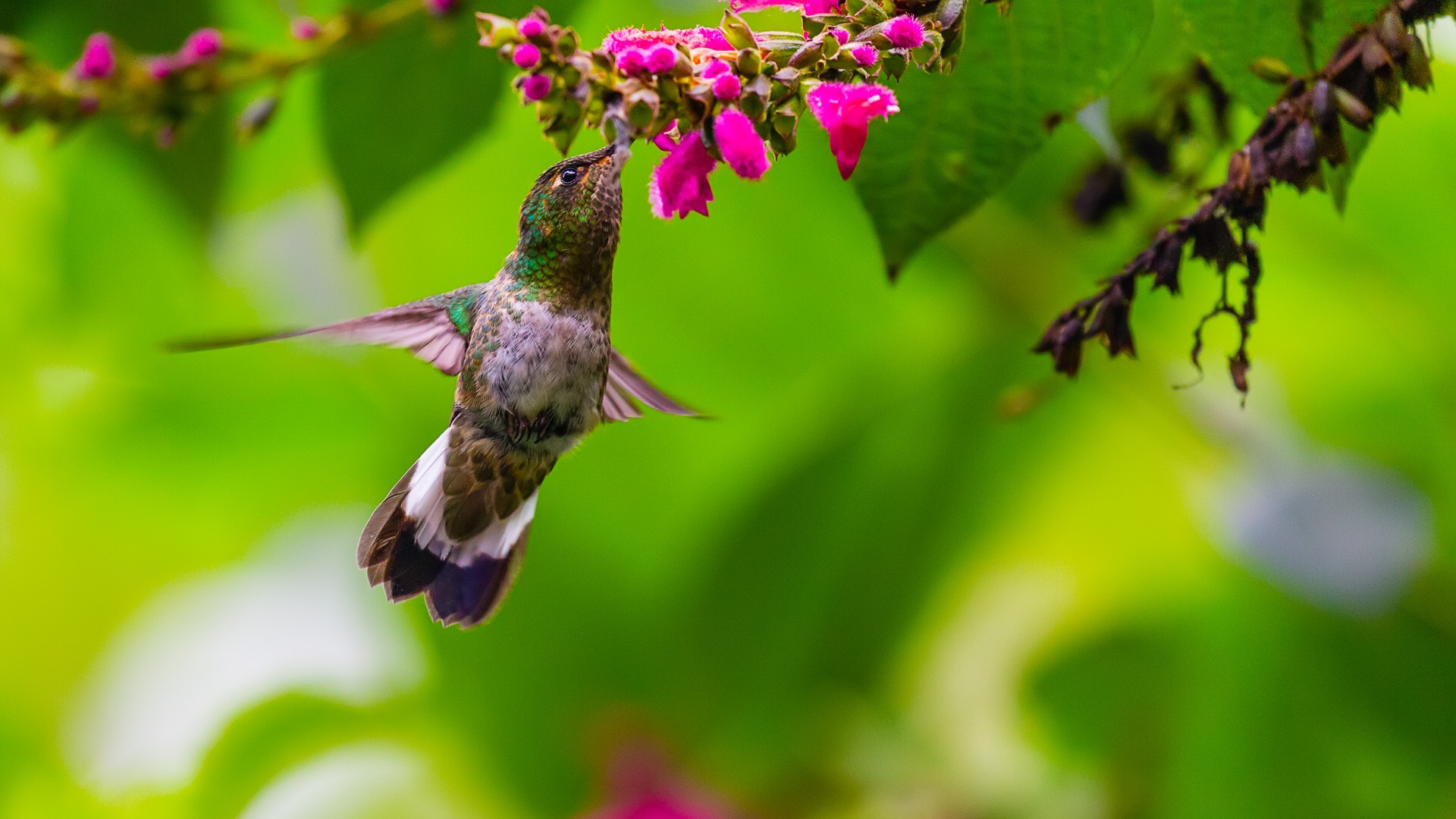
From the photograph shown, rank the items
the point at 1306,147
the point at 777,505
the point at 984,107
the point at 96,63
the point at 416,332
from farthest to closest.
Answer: the point at 777,505 → the point at 96,63 → the point at 416,332 → the point at 984,107 → the point at 1306,147

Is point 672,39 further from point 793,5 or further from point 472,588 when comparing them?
point 472,588

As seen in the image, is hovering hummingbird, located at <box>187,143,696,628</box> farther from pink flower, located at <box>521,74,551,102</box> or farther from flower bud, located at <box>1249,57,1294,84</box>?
flower bud, located at <box>1249,57,1294,84</box>

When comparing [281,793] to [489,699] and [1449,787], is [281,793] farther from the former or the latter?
[1449,787]

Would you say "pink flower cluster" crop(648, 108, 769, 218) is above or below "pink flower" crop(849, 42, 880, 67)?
below

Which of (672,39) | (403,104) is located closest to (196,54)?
(403,104)

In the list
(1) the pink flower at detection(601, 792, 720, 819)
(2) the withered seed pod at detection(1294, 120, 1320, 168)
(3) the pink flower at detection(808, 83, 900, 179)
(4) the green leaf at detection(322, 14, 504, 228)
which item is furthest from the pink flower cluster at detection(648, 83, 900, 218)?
(1) the pink flower at detection(601, 792, 720, 819)

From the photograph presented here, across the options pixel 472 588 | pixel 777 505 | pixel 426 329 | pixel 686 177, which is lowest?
pixel 777 505

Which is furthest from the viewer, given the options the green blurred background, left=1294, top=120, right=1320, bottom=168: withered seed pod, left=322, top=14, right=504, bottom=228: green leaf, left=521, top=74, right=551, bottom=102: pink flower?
the green blurred background
